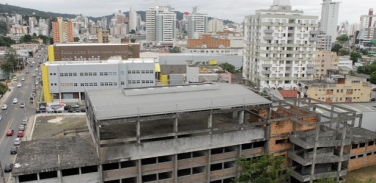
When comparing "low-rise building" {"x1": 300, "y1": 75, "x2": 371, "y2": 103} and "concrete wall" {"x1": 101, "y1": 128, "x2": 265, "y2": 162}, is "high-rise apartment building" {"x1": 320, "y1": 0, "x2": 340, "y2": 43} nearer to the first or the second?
"low-rise building" {"x1": 300, "y1": 75, "x2": 371, "y2": 103}

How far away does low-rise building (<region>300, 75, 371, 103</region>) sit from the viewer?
52.1m

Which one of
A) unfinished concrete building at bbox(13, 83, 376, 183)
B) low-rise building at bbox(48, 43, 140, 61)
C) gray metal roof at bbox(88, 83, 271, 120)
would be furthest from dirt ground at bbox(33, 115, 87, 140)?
low-rise building at bbox(48, 43, 140, 61)

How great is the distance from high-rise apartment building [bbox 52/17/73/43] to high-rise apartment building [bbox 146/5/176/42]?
147 feet

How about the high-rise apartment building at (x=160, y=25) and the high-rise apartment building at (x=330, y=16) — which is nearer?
the high-rise apartment building at (x=160, y=25)

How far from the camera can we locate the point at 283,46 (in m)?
63.6

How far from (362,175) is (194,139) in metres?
17.0

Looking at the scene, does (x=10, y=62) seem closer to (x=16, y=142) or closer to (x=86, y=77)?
(x=86, y=77)

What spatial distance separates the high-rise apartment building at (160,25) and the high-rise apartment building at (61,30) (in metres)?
44.8

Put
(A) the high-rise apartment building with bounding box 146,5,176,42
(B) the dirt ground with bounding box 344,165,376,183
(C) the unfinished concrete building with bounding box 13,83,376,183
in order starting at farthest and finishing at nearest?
(A) the high-rise apartment building with bounding box 146,5,176,42, (B) the dirt ground with bounding box 344,165,376,183, (C) the unfinished concrete building with bounding box 13,83,376,183

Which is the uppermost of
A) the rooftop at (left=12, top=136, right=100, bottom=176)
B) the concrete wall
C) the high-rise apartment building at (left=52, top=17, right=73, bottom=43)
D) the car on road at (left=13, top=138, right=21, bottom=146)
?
the high-rise apartment building at (left=52, top=17, right=73, bottom=43)

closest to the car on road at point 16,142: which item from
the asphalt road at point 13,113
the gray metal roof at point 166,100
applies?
the asphalt road at point 13,113

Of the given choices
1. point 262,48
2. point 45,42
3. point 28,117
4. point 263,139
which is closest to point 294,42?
point 262,48

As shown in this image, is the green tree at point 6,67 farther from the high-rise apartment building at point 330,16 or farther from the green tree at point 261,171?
the high-rise apartment building at point 330,16

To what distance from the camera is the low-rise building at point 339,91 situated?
5206 centimetres
